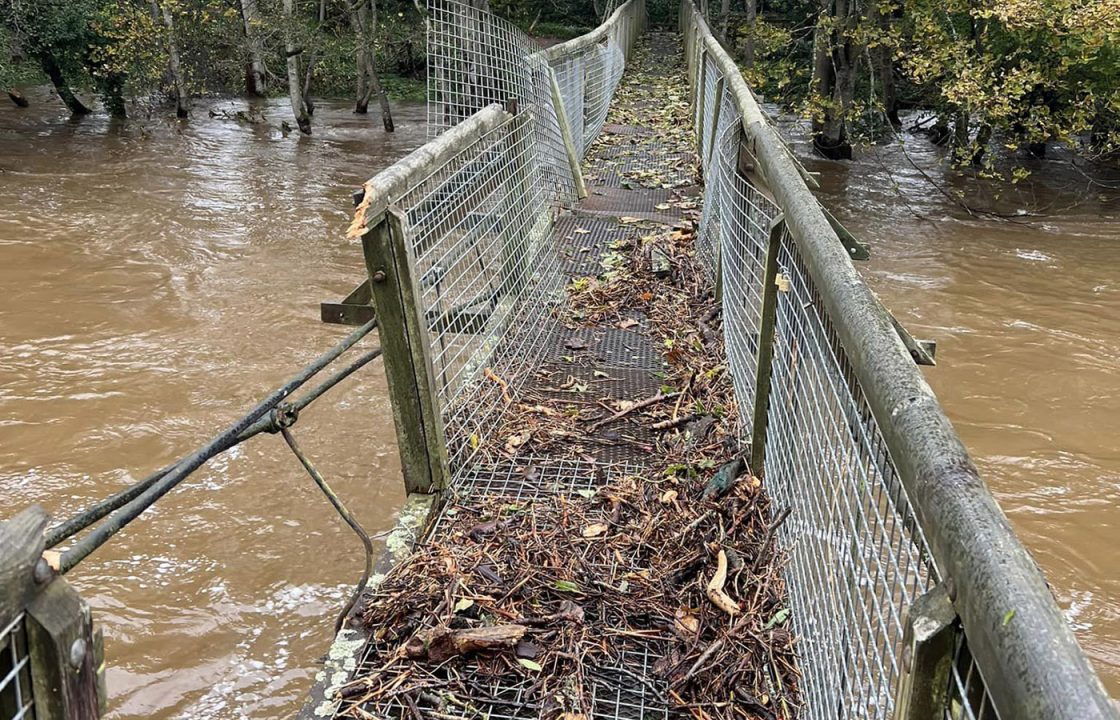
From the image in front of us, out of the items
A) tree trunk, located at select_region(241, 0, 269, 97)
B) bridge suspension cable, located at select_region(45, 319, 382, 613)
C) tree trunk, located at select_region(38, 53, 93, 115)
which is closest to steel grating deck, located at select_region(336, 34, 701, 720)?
bridge suspension cable, located at select_region(45, 319, 382, 613)

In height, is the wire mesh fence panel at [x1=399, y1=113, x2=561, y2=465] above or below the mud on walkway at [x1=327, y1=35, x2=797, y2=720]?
above

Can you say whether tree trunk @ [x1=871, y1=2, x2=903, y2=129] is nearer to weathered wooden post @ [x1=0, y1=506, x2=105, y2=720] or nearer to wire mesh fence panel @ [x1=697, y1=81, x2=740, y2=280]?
wire mesh fence panel @ [x1=697, y1=81, x2=740, y2=280]

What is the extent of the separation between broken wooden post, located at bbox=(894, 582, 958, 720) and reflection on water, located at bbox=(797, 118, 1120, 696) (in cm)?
370

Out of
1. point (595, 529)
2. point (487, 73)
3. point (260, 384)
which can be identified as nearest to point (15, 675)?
point (595, 529)

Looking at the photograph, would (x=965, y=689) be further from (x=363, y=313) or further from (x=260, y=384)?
(x=260, y=384)

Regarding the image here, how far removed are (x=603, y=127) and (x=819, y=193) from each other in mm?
4169

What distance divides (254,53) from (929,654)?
62.5 ft

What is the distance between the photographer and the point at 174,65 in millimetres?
17844

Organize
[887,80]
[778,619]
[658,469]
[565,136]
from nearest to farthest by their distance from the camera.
A: [778,619] → [658,469] → [565,136] → [887,80]

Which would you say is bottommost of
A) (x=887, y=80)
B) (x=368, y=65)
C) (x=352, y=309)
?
(x=887, y=80)

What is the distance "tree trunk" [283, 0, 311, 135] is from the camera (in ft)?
53.2

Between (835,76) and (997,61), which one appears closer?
(997,61)

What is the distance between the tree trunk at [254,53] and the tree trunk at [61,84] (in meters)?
3.60

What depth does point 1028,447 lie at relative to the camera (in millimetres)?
6480
